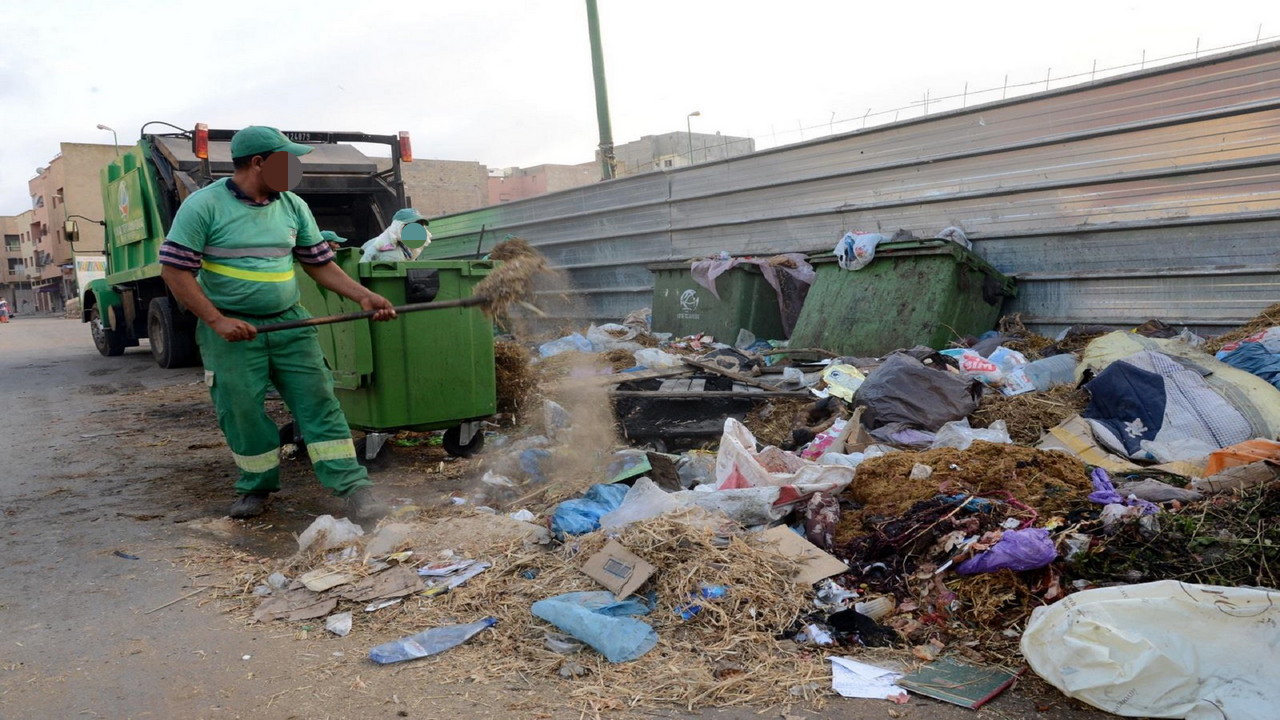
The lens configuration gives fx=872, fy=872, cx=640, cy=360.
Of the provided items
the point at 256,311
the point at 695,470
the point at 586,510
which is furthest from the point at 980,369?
the point at 256,311

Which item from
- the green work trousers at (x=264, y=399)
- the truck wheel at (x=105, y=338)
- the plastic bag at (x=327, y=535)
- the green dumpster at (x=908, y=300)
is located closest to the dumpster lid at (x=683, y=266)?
the green dumpster at (x=908, y=300)

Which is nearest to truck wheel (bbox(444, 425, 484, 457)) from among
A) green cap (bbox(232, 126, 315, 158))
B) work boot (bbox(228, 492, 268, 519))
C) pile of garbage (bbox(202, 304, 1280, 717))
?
pile of garbage (bbox(202, 304, 1280, 717))

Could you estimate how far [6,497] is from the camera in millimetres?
4738

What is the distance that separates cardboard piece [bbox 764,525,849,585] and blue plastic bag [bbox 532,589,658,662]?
1.84 ft

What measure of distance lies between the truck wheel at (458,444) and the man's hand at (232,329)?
1775 mm

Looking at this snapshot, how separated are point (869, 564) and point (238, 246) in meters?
3.05

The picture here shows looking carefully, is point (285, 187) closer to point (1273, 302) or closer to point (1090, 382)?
point (1090, 382)

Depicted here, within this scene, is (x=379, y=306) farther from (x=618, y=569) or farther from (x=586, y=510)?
(x=618, y=569)

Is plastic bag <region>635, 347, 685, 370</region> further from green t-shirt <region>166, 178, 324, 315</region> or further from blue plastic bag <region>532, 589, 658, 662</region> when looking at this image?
blue plastic bag <region>532, 589, 658, 662</region>

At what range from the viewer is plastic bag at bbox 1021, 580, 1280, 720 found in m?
2.14

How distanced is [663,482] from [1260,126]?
4.95m

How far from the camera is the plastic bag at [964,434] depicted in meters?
4.66

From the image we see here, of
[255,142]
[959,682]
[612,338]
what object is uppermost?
[255,142]

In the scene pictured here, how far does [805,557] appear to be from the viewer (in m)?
3.09
